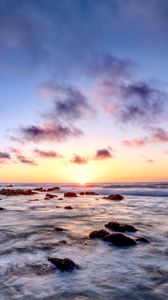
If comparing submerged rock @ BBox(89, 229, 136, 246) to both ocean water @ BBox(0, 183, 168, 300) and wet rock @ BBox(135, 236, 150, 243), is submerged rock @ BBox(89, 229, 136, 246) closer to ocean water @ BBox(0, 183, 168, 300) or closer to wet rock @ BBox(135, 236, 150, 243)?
ocean water @ BBox(0, 183, 168, 300)

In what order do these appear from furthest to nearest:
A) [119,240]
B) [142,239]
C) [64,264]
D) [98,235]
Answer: [98,235] < [142,239] < [119,240] < [64,264]

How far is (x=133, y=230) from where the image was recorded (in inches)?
515

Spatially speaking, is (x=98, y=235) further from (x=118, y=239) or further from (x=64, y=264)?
(x=64, y=264)

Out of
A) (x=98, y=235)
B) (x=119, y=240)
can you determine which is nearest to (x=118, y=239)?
(x=119, y=240)

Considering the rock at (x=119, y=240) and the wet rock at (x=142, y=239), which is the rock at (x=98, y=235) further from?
the wet rock at (x=142, y=239)

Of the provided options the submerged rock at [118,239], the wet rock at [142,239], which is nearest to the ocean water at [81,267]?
the wet rock at [142,239]

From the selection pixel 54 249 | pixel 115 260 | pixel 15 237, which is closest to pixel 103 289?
pixel 115 260

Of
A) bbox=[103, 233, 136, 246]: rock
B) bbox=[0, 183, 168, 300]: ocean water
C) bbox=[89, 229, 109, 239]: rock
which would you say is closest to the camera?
bbox=[0, 183, 168, 300]: ocean water

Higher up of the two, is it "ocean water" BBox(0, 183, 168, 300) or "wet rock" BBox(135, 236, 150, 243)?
"wet rock" BBox(135, 236, 150, 243)

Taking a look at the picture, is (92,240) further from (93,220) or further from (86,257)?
(93,220)

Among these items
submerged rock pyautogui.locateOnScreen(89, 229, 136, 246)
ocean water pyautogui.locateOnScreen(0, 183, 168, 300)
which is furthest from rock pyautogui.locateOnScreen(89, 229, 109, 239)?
ocean water pyautogui.locateOnScreen(0, 183, 168, 300)

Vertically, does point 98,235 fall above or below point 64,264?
above

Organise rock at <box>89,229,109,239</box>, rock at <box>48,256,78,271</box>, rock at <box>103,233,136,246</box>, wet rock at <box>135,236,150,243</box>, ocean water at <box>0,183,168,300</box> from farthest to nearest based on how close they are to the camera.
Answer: rock at <box>89,229,109,239</box> → wet rock at <box>135,236,150,243</box> → rock at <box>103,233,136,246</box> → rock at <box>48,256,78,271</box> → ocean water at <box>0,183,168,300</box>

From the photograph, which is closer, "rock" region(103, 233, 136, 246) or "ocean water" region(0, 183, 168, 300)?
"ocean water" region(0, 183, 168, 300)
